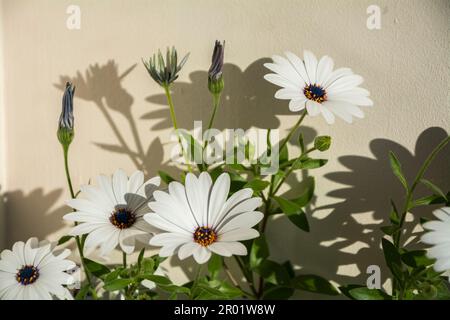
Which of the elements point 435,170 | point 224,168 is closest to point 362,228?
point 435,170

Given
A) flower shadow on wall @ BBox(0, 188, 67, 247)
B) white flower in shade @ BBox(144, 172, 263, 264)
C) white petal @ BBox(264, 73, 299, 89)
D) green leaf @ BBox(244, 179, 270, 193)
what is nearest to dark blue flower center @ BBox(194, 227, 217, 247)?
white flower in shade @ BBox(144, 172, 263, 264)

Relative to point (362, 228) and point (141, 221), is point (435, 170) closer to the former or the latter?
point (362, 228)

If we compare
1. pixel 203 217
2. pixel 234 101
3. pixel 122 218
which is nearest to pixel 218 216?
pixel 203 217

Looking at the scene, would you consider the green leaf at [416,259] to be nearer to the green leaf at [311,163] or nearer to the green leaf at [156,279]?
the green leaf at [311,163]

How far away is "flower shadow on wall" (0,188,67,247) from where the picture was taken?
31.6 inches

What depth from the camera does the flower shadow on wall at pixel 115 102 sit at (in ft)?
2.41

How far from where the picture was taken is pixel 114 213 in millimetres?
580

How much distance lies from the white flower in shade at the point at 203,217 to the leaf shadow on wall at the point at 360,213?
0.70 ft

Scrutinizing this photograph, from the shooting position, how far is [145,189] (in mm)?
601

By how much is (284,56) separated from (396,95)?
181mm

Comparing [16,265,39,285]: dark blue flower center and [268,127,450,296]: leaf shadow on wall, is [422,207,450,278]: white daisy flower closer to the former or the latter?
[268,127,450,296]: leaf shadow on wall

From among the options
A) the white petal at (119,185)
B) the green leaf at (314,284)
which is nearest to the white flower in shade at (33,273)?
the white petal at (119,185)

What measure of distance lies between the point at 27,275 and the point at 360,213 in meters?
0.51

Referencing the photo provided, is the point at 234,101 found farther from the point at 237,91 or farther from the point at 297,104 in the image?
the point at 297,104
